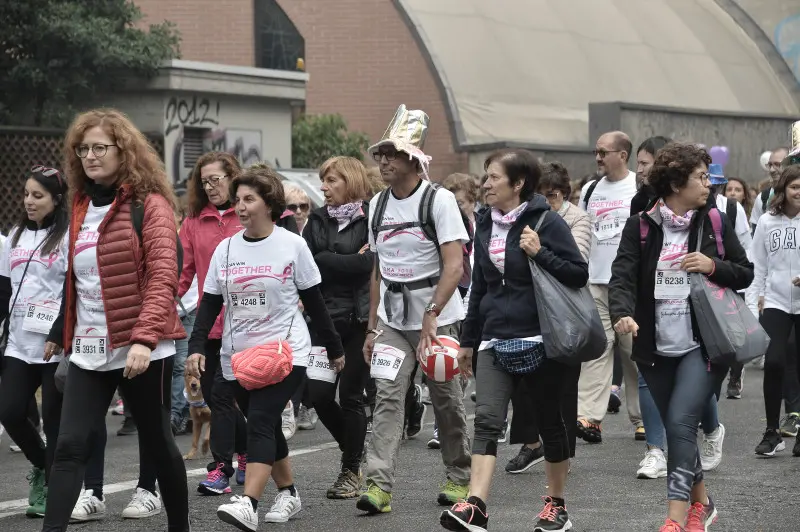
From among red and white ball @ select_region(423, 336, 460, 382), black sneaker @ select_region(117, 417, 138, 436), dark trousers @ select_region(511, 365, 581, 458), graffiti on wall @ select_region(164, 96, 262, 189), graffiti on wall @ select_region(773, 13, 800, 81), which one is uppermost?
graffiti on wall @ select_region(773, 13, 800, 81)

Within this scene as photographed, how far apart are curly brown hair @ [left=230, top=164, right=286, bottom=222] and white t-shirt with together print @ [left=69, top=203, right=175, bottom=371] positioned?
115 cm

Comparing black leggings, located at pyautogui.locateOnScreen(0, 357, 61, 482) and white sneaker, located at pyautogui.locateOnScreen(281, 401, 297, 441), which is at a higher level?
black leggings, located at pyautogui.locateOnScreen(0, 357, 61, 482)

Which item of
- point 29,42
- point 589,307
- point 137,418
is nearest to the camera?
point 137,418

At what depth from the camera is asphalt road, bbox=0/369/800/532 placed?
26.1ft

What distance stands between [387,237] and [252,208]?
84cm

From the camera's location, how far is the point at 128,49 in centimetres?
2075

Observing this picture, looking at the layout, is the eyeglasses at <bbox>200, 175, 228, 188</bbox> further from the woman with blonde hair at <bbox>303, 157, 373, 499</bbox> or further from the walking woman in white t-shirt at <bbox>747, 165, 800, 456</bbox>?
the walking woman in white t-shirt at <bbox>747, 165, 800, 456</bbox>

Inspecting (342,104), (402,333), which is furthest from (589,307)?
(342,104)

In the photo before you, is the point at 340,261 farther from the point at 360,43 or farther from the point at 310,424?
the point at 360,43

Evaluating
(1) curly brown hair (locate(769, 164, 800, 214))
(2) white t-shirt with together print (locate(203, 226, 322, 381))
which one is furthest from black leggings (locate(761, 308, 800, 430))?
(2) white t-shirt with together print (locate(203, 226, 322, 381))

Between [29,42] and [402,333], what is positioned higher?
[29,42]

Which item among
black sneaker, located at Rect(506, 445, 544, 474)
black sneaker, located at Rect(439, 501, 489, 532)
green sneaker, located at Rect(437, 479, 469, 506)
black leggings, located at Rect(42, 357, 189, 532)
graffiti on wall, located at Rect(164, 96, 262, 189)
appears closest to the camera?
black leggings, located at Rect(42, 357, 189, 532)

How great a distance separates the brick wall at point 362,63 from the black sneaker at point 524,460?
19.6m

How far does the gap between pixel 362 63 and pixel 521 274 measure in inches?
924
